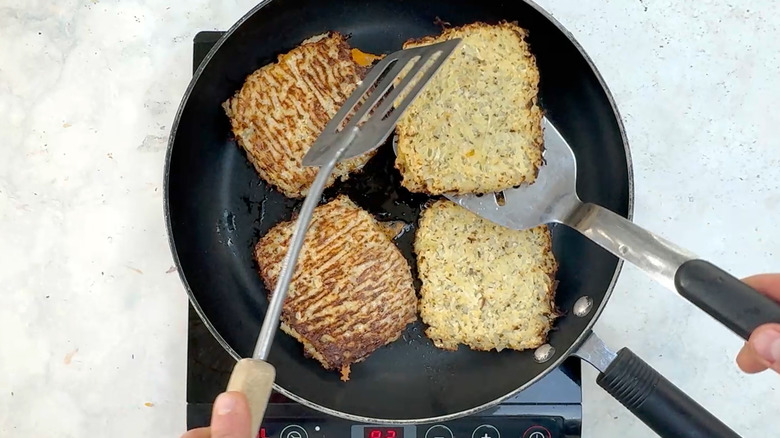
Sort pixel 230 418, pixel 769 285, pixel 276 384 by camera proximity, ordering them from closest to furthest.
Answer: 1. pixel 230 418
2. pixel 769 285
3. pixel 276 384

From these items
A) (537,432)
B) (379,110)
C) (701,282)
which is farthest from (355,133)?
(537,432)

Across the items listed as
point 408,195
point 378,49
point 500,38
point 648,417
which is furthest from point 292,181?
point 648,417

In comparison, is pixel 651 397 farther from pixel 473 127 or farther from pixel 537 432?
pixel 473 127

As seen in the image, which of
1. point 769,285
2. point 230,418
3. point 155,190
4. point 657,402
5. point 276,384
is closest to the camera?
point 230,418

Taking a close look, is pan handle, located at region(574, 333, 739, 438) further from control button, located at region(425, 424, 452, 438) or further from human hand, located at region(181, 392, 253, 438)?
human hand, located at region(181, 392, 253, 438)

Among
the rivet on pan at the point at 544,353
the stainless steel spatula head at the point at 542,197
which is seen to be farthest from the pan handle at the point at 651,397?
the stainless steel spatula head at the point at 542,197

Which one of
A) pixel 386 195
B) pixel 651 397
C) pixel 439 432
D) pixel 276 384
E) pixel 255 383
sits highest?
pixel 255 383
